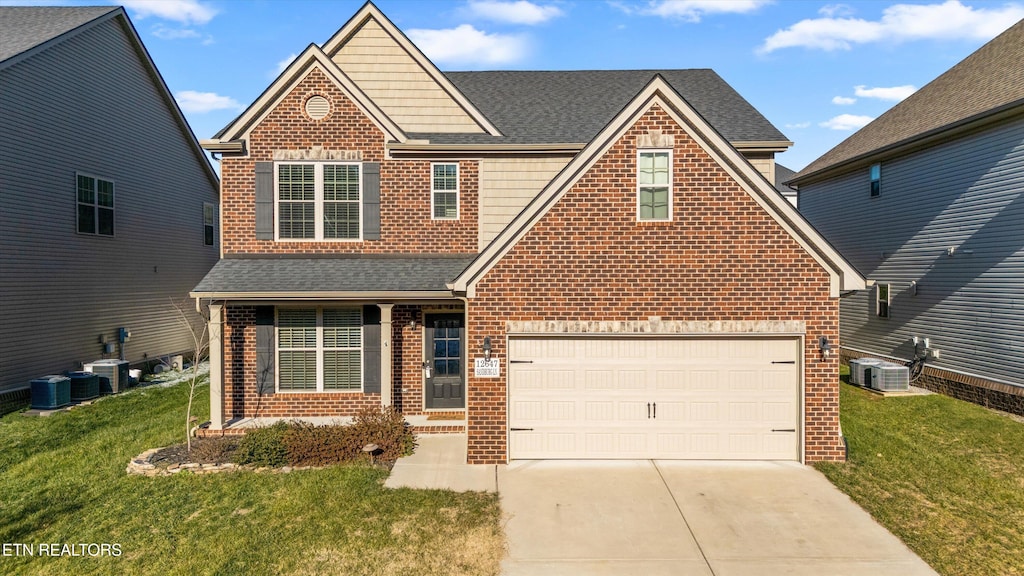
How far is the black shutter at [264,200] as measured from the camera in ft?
40.4

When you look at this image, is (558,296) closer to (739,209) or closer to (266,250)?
(739,209)

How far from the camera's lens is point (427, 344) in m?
12.2

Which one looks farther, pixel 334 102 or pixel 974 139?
pixel 974 139

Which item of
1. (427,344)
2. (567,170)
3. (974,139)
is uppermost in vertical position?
(974,139)

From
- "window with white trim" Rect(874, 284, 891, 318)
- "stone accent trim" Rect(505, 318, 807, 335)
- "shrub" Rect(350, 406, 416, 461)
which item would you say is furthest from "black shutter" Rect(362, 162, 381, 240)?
"window with white trim" Rect(874, 284, 891, 318)

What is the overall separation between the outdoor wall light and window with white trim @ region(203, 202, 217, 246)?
22.6 metres

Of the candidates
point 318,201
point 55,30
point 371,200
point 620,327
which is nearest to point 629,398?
point 620,327

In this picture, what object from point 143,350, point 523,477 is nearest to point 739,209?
point 523,477

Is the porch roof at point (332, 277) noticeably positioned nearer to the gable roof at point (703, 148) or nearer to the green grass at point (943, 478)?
the gable roof at point (703, 148)

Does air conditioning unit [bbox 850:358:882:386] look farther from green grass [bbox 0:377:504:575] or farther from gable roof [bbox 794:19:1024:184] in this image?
green grass [bbox 0:377:504:575]

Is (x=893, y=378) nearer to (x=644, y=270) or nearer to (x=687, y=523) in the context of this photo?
(x=644, y=270)

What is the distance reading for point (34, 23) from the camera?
16547 mm

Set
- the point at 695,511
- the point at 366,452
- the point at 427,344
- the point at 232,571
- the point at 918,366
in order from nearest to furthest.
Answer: the point at 232,571 < the point at 695,511 < the point at 366,452 < the point at 427,344 < the point at 918,366

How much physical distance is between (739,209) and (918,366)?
10.6m
